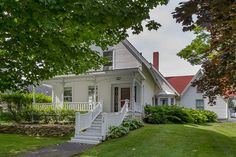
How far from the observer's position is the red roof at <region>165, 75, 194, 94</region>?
36.7m

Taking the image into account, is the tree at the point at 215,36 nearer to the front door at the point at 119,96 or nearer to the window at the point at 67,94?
the front door at the point at 119,96

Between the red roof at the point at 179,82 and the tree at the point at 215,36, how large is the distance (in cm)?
1713

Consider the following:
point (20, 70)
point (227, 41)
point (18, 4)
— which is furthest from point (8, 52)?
point (227, 41)

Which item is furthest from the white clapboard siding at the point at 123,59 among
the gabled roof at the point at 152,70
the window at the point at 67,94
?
the window at the point at 67,94

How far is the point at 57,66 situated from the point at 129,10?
185 inches

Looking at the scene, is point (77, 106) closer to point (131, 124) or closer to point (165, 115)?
point (131, 124)

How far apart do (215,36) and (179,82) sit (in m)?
25.6

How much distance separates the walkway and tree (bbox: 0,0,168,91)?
378 cm

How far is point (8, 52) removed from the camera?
10258mm

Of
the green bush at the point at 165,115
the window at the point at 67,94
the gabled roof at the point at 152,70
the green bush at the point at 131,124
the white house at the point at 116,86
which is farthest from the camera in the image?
the window at the point at 67,94

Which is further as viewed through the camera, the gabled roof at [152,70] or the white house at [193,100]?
the white house at [193,100]

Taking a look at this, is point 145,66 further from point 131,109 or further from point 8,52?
point 8,52

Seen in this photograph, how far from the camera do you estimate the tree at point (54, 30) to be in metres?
6.43

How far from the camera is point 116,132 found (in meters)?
17.9
